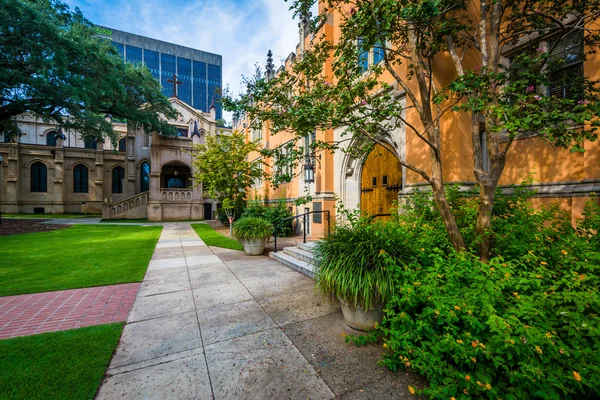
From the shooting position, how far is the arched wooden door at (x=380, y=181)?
8352 mm

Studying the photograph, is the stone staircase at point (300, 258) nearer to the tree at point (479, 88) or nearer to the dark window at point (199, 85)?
the tree at point (479, 88)

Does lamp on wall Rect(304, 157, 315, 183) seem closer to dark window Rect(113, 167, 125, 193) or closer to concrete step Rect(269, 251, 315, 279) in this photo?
concrete step Rect(269, 251, 315, 279)

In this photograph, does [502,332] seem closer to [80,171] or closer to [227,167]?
[227,167]

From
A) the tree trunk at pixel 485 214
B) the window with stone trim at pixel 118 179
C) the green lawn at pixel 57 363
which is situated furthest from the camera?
the window with stone trim at pixel 118 179

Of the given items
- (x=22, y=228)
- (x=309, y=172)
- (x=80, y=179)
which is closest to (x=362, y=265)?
(x=309, y=172)

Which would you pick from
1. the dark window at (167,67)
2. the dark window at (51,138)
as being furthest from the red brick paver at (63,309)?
the dark window at (167,67)

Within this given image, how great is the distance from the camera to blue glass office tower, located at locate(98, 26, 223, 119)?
87.9 metres

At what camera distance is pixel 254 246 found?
8.32m

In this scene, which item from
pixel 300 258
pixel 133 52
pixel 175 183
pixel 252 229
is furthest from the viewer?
pixel 133 52

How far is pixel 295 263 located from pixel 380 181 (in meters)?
4.34

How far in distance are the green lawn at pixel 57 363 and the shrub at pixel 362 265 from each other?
2.75 m

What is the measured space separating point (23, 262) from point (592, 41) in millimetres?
13732

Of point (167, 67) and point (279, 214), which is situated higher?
point (167, 67)

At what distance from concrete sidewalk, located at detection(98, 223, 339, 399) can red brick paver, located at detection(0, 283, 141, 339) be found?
31cm
